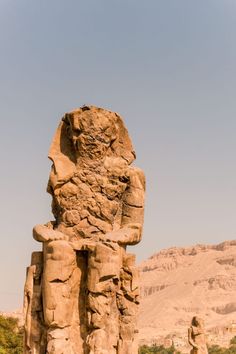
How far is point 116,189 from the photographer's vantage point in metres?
9.59

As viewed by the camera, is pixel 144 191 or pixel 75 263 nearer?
pixel 75 263

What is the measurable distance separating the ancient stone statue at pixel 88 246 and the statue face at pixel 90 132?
0.01 metres

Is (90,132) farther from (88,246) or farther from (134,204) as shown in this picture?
(88,246)

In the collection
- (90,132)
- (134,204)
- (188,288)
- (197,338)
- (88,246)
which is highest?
(188,288)

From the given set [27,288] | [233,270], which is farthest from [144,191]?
[233,270]

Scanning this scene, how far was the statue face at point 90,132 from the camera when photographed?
952 centimetres

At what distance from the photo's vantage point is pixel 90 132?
31.2ft

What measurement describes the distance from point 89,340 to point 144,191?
6.99ft

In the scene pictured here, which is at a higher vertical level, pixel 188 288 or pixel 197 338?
pixel 188 288

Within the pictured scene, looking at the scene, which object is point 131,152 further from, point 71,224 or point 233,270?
point 233,270

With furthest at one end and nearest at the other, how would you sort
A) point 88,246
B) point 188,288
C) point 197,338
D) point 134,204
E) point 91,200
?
point 188,288 → point 197,338 → point 134,204 → point 91,200 → point 88,246

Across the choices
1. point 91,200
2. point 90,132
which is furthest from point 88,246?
point 90,132

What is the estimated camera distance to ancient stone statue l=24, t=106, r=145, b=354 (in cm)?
880

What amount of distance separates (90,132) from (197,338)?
1133 centimetres
